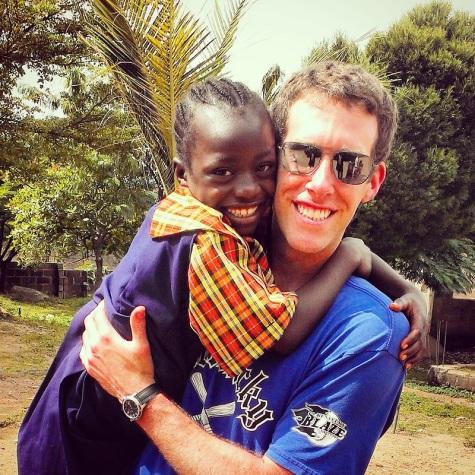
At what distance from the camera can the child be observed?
5.69ft

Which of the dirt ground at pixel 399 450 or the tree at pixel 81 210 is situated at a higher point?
the tree at pixel 81 210

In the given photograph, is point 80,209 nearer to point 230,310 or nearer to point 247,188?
point 247,188

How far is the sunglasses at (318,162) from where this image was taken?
6.30ft

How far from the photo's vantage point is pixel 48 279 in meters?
26.3

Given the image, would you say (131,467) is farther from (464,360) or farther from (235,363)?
(464,360)

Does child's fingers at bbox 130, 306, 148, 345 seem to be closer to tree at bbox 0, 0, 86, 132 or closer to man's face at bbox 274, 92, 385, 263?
man's face at bbox 274, 92, 385, 263

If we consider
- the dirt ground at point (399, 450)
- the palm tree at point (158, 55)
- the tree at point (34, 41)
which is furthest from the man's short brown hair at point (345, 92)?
the tree at point (34, 41)

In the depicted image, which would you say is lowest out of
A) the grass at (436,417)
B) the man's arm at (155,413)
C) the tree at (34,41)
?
the grass at (436,417)

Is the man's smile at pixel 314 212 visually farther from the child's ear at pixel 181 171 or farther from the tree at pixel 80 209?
the tree at pixel 80 209

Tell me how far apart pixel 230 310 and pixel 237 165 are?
0.50m

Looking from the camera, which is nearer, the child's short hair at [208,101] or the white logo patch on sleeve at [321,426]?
the white logo patch on sleeve at [321,426]

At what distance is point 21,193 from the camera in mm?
20656

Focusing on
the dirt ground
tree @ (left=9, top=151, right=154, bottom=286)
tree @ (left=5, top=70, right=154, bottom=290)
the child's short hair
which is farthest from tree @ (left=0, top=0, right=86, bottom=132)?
the child's short hair

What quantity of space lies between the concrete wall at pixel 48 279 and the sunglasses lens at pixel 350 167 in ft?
82.4
